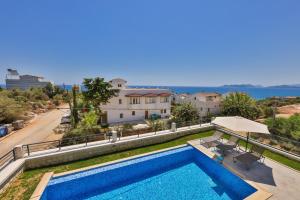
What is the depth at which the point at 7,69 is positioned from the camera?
70688mm

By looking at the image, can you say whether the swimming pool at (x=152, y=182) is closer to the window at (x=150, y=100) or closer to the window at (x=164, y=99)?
the window at (x=150, y=100)

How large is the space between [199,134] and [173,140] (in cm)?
294

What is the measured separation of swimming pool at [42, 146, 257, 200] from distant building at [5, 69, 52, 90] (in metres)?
88.3

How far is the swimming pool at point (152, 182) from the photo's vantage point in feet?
24.7

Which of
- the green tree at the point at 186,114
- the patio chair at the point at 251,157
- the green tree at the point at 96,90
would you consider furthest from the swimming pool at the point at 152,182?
the green tree at the point at 96,90

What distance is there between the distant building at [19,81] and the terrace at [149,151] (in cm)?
8595

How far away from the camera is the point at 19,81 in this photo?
76.1 metres

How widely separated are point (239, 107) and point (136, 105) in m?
18.3

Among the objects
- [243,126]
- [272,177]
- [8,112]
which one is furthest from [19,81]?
[272,177]

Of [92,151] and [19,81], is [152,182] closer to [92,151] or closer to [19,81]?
[92,151]

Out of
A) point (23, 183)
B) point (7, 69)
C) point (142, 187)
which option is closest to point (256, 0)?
point (142, 187)

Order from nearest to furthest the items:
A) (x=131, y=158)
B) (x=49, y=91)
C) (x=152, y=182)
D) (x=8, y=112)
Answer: (x=152, y=182), (x=131, y=158), (x=8, y=112), (x=49, y=91)

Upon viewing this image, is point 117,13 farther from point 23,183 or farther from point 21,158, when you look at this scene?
point 23,183

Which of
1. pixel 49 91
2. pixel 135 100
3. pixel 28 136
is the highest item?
pixel 49 91
